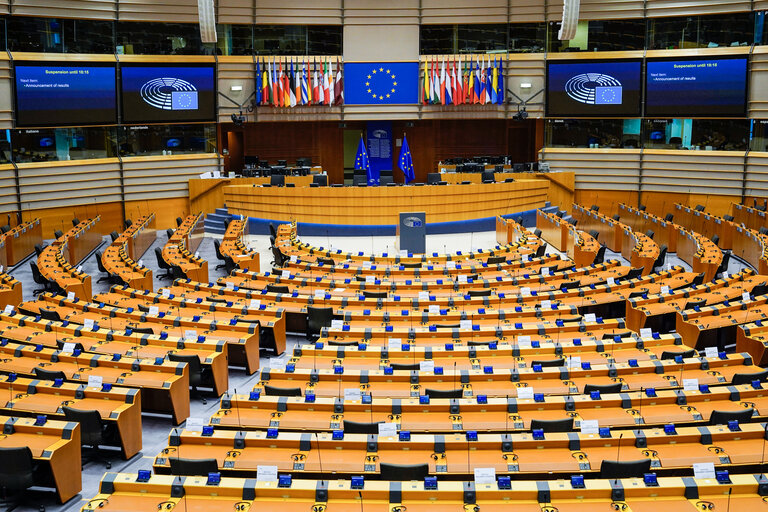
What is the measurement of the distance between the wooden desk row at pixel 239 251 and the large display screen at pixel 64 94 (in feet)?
26.5

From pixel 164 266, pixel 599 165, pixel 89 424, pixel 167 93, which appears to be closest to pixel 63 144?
pixel 167 93

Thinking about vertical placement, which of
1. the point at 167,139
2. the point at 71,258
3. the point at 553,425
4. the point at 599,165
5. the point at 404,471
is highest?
the point at 167,139

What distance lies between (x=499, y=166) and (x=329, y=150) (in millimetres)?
8783

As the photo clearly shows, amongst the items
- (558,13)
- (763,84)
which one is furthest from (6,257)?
(763,84)

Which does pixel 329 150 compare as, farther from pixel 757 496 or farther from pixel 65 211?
pixel 757 496

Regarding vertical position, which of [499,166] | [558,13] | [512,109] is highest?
[558,13]

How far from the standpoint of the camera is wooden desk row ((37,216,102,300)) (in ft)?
64.5

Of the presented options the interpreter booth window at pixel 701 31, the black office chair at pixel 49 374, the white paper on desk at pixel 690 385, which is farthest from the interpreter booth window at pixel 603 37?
the black office chair at pixel 49 374

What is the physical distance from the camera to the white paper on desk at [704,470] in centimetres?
877

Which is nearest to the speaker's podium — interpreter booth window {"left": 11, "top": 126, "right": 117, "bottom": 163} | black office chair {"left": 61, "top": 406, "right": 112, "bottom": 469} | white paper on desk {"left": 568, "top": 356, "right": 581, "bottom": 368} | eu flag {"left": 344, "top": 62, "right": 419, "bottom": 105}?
eu flag {"left": 344, "top": 62, "right": 419, "bottom": 105}

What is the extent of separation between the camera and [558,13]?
33.4 metres

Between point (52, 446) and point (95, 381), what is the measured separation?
184 cm

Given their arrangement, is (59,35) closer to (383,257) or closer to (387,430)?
(383,257)

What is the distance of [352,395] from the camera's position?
37.1ft
